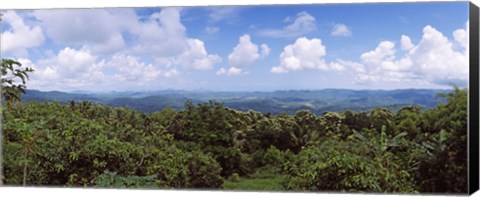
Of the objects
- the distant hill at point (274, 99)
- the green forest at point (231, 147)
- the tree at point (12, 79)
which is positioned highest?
the tree at point (12, 79)

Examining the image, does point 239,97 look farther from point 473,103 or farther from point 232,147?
point 473,103

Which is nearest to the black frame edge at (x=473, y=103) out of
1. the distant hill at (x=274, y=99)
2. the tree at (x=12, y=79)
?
the distant hill at (x=274, y=99)

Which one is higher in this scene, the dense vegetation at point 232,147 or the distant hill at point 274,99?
the distant hill at point 274,99

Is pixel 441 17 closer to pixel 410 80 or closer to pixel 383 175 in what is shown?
pixel 410 80

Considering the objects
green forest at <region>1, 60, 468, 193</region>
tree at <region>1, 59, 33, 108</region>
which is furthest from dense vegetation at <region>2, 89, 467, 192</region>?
tree at <region>1, 59, 33, 108</region>

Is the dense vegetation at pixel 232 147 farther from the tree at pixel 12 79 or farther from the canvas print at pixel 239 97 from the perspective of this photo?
the tree at pixel 12 79

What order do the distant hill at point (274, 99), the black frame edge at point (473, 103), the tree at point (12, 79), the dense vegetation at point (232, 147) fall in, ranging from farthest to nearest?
the tree at point (12, 79), the distant hill at point (274, 99), the dense vegetation at point (232, 147), the black frame edge at point (473, 103)

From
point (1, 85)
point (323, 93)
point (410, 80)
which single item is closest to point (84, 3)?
point (1, 85)

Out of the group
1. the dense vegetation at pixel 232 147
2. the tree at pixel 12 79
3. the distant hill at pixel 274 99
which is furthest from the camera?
the tree at pixel 12 79
